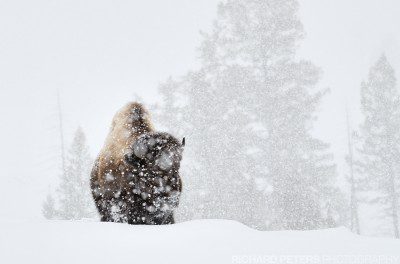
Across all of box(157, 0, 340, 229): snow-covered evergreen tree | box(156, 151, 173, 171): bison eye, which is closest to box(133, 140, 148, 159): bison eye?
box(156, 151, 173, 171): bison eye

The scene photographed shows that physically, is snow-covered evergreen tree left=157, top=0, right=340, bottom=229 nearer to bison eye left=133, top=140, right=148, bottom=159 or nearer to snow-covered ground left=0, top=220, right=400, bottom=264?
bison eye left=133, top=140, right=148, bottom=159

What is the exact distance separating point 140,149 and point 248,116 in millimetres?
15029

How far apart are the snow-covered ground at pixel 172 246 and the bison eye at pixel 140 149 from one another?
76 centimetres

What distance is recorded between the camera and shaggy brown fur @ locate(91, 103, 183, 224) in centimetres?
389

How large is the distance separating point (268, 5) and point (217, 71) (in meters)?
4.21

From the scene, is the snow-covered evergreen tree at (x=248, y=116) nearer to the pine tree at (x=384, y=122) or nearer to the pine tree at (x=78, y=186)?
the pine tree at (x=384, y=122)

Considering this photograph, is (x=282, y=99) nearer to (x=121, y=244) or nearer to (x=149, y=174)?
(x=149, y=174)

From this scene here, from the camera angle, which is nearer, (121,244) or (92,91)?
(121,244)

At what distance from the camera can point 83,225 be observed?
340cm

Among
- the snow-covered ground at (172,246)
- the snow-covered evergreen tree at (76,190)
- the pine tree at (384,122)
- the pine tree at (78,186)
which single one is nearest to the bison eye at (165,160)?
the snow-covered ground at (172,246)

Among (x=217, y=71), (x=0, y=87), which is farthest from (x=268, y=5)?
(x=0, y=87)

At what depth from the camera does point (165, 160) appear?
3955 millimetres

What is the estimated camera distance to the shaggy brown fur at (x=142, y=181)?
389 cm

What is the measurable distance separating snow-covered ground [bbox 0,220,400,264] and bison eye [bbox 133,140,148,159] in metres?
0.76
